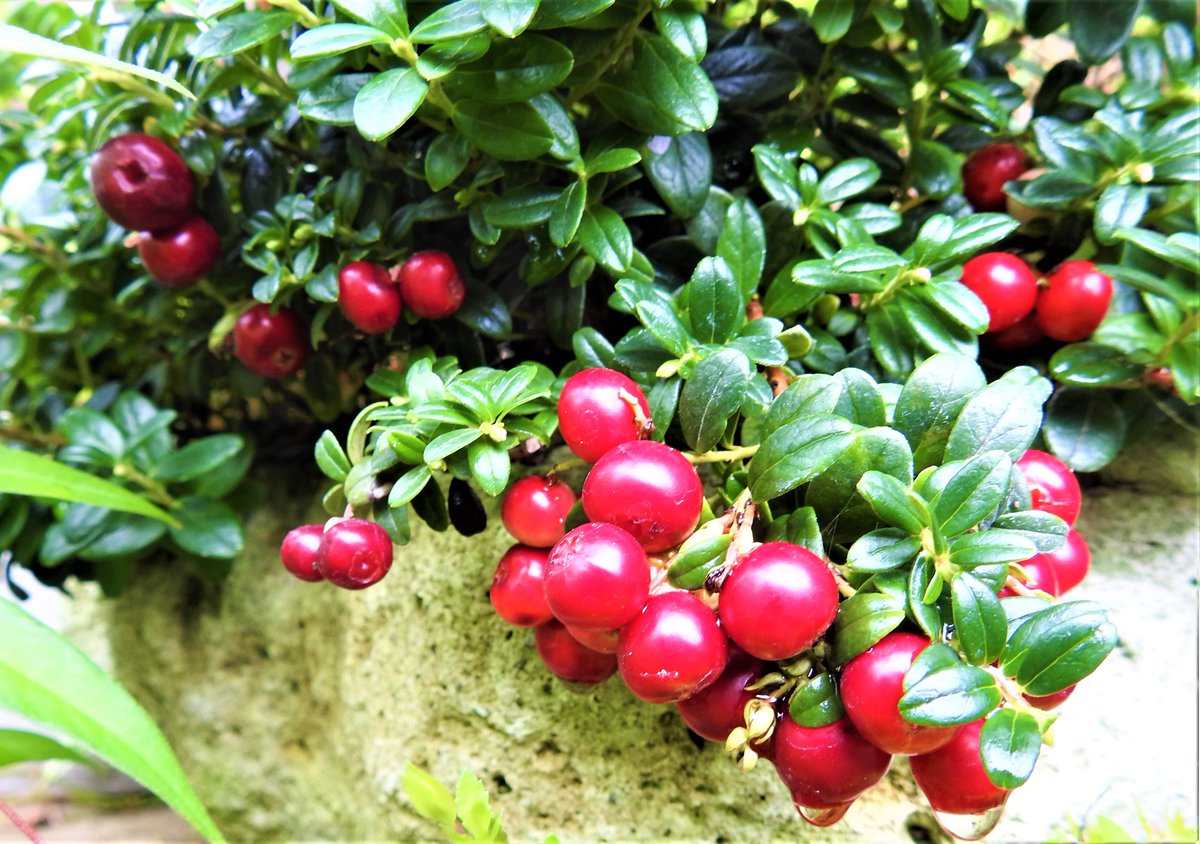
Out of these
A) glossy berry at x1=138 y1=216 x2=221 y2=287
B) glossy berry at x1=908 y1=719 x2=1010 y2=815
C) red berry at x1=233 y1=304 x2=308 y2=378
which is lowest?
red berry at x1=233 y1=304 x2=308 y2=378

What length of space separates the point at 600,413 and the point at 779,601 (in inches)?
8.3

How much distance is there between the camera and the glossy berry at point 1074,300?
0.85 metres

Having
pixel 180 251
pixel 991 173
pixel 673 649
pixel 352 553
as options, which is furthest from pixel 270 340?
pixel 991 173

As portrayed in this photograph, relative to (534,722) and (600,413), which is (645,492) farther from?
(534,722)

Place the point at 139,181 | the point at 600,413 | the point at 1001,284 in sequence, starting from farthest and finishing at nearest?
the point at 139,181 → the point at 1001,284 → the point at 600,413

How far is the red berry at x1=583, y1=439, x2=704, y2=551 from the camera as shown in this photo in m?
0.59

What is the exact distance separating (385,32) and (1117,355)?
33.2 inches

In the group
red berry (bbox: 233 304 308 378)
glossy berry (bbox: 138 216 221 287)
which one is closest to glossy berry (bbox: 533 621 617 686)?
red berry (bbox: 233 304 308 378)

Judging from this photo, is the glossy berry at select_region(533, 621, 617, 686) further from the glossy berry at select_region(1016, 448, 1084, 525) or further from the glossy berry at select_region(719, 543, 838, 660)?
the glossy berry at select_region(1016, 448, 1084, 525)

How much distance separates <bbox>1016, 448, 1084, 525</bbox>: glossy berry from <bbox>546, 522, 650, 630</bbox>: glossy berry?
0.37 m

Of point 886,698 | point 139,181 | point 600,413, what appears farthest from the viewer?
point 139,181

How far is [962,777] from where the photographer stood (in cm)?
57

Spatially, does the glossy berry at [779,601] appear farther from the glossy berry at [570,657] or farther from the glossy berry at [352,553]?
the glossy berry at [352,553]

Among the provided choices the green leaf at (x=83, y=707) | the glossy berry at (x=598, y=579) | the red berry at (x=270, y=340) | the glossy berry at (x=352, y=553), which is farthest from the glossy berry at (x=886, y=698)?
the red berry at (x=270, y=340)
